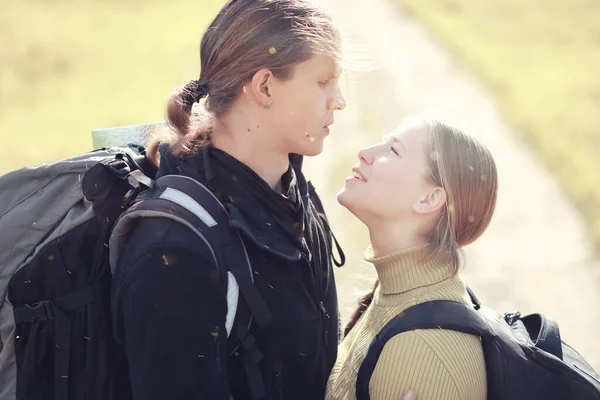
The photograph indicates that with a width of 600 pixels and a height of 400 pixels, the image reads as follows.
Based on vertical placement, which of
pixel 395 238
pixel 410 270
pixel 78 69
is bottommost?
pixel 410 270

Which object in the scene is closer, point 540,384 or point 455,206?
point 540,384

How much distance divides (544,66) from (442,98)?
2350 millimetres

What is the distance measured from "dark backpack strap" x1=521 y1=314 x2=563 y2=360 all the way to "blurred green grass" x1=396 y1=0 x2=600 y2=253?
459 centimetres

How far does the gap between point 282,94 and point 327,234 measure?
2.05 feet

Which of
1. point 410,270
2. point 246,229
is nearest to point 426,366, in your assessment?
point 410,270

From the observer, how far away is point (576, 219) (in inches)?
289

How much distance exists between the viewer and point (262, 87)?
2543 millimetres

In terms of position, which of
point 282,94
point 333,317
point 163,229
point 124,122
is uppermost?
point 124,122

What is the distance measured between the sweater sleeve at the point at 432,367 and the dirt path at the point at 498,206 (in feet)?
2.71

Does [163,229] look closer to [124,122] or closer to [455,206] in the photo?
[455,206]

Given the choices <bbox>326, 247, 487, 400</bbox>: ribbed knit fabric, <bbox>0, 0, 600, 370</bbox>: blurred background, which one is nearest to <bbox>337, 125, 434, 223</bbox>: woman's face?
<bbox>326, 247, 487, 400</bbox>: ribbed knit fabric

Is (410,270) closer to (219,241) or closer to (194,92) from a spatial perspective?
(219,241)

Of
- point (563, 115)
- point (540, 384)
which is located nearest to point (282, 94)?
point (540, 384)

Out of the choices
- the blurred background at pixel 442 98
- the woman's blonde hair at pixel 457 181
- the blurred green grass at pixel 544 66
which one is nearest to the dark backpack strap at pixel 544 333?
the woman's blonde hair at pixel 457 181
